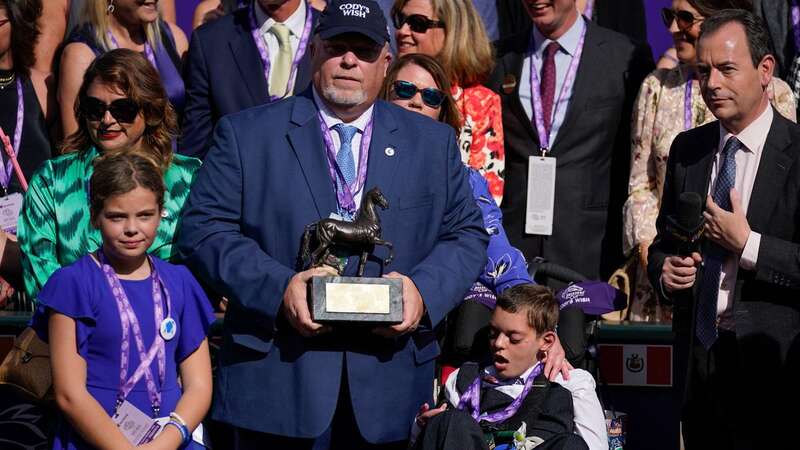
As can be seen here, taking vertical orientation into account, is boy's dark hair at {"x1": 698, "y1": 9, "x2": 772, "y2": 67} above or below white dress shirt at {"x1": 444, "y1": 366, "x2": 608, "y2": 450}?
above

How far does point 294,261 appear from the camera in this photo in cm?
562

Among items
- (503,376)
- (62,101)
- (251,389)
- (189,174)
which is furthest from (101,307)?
(62,101)

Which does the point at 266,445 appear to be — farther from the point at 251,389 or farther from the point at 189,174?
the point at 189,174

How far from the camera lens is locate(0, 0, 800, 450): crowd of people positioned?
18.3 feet

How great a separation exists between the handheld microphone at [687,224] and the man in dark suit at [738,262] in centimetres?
3

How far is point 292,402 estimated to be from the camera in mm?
5566

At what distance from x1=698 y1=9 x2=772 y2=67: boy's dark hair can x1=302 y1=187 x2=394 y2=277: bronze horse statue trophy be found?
1.81 m

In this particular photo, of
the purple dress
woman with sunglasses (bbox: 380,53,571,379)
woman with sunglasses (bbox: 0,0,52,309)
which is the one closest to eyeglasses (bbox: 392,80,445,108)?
woman with sunglasses (bbox: 380,53,571,379)

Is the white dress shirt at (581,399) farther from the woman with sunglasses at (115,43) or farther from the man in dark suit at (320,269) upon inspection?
the woman with sunglasses at (115,43)

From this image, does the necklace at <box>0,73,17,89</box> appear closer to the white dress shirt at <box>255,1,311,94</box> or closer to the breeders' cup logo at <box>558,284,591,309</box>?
the white dress shirt at <box>255,1,311,94</box>

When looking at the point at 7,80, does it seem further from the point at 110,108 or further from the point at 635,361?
the point at 635,361

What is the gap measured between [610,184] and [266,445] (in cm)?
319

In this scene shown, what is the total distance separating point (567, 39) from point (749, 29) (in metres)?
1.83

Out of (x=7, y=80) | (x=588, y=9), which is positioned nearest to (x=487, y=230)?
(x=7, y=80)
